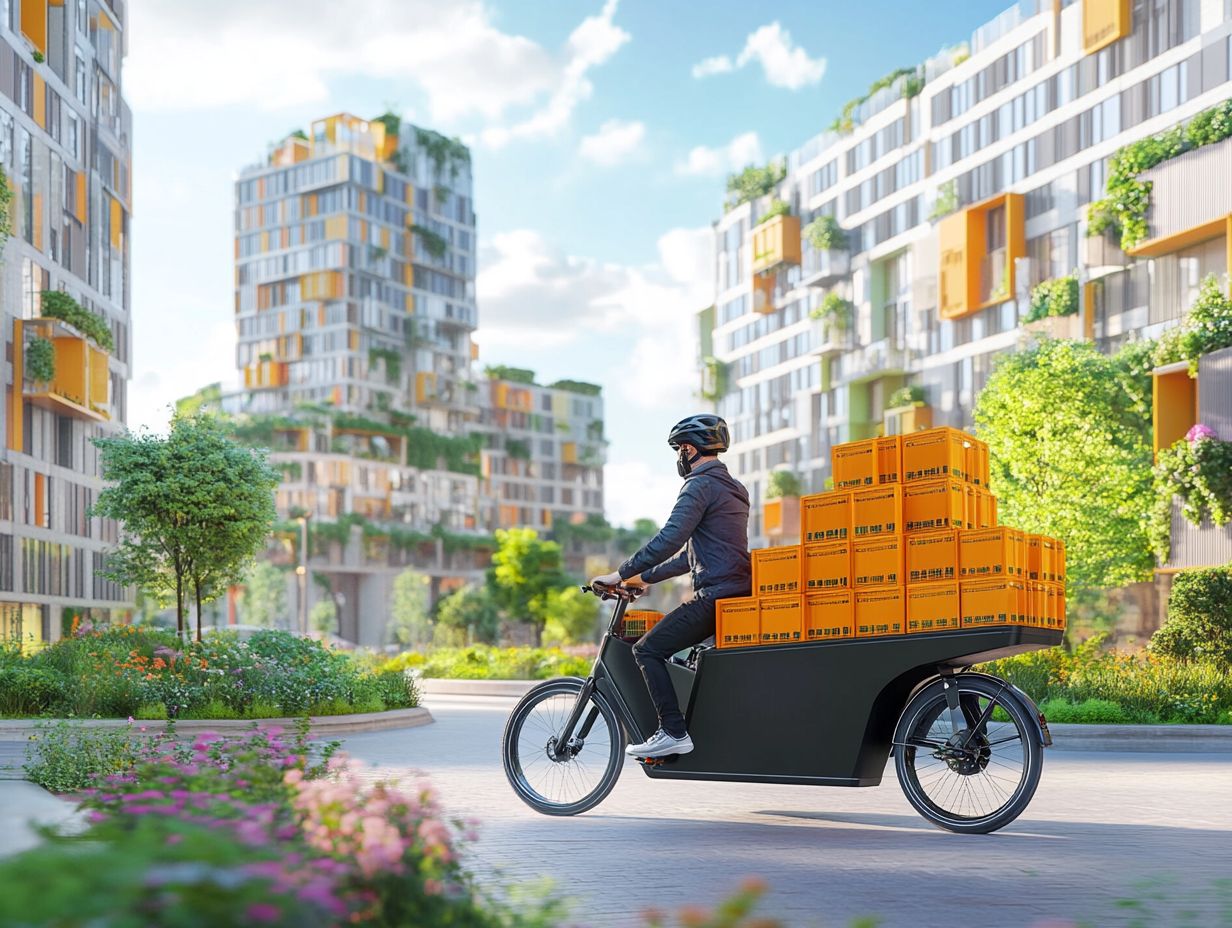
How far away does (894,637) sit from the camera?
8523 millimetres

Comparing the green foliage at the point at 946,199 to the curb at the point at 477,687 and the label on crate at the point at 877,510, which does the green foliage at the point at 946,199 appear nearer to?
the curb at the point at 477,687

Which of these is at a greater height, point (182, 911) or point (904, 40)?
point (904, 40)

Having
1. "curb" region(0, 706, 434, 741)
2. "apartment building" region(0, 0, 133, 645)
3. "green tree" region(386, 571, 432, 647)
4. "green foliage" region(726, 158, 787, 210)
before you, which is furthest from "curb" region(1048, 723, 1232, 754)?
"green tree" region(386, 571, 432, 647)

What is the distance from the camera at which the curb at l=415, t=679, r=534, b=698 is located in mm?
32031

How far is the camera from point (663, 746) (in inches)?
349

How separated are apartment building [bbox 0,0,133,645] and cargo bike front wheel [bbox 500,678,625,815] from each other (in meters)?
34.9

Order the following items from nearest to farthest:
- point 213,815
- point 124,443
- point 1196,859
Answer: point 213,815
point 1196,859
point 124,443

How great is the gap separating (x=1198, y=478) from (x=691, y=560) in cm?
2582

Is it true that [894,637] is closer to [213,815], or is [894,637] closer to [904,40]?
[213,815]

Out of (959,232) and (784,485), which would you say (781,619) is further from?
(784,485)

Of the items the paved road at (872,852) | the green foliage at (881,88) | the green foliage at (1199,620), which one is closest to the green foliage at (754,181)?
the green foliage at (881,88)

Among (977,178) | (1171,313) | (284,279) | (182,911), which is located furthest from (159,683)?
(284,279)

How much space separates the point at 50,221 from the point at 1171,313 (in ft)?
115

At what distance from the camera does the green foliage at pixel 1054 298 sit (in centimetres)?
4912
